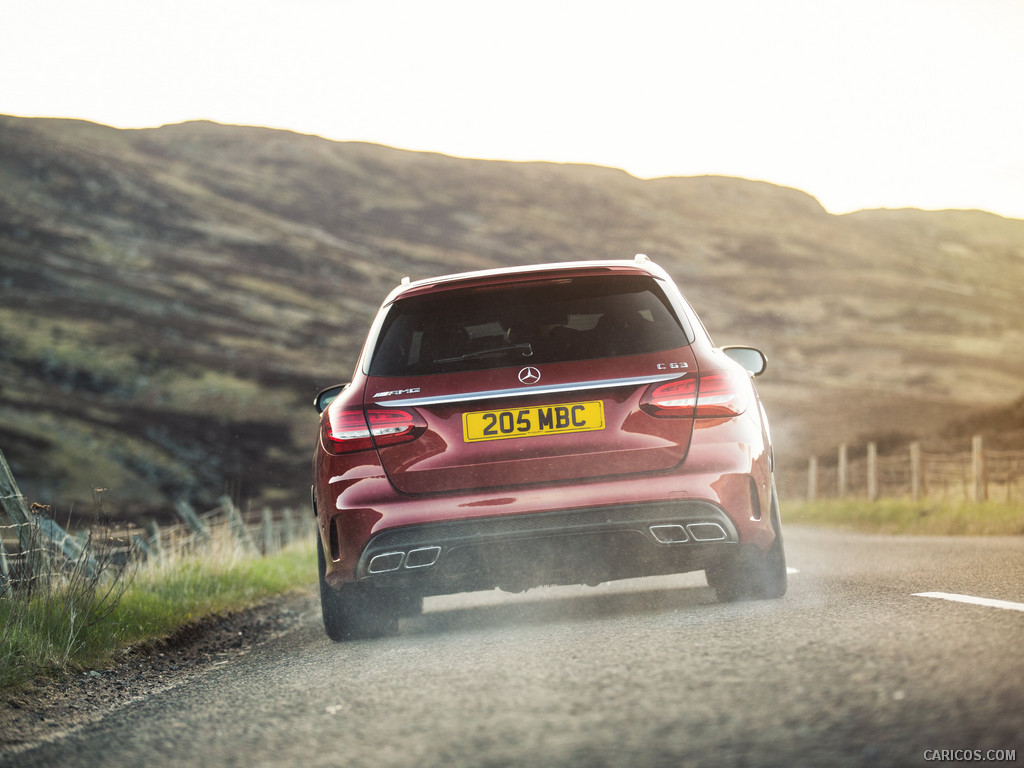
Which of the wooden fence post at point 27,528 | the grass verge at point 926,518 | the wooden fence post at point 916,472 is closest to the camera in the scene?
the wooden fence post at point 27,528

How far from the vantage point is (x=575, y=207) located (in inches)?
5374

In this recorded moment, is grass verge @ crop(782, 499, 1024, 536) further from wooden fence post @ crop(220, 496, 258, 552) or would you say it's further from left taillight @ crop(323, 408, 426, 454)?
left taillight @ crop(323, 408, 426, 454)

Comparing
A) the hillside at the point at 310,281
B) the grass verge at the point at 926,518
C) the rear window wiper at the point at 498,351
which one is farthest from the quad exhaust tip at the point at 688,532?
the hillside at the point at 310,281

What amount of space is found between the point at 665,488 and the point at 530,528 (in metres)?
0.66

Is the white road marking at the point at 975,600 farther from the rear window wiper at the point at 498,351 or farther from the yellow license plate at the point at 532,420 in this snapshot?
the rear window wiper at the point at 498,351

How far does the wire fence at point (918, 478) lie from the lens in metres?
20.0

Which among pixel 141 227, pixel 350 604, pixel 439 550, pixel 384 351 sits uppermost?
pixel 141 227

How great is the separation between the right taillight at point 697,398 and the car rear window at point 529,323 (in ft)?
0.78

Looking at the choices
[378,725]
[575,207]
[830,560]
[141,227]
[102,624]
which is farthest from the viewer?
[575,207]

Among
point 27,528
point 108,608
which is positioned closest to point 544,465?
point 108,608

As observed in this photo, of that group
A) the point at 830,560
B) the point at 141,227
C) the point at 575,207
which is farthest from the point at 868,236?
the point at 830,560

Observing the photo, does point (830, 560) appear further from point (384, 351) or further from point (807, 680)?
point (807, 680)

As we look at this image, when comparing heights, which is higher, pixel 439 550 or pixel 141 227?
pixel 141 227

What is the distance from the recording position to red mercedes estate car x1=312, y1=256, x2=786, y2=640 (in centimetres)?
532
